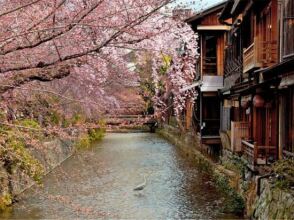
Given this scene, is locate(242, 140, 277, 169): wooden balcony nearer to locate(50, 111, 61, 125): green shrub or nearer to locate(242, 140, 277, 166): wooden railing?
locate(242, 140, 277, 166): wooden railing

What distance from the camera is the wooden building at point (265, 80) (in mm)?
10242

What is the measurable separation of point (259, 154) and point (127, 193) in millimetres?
4692

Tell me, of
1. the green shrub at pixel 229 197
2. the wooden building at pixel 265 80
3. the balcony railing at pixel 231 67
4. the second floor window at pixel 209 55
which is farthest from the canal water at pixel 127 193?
the second floor window at pixel 209 55

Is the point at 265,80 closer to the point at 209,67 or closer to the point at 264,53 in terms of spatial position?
the point at 264,53

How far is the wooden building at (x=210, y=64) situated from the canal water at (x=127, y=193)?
68.9 inches

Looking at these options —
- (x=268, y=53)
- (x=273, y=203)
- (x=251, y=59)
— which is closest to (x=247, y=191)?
(x=273, y=203)

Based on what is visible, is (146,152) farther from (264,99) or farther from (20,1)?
(20,1)

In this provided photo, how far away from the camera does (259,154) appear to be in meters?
12.4

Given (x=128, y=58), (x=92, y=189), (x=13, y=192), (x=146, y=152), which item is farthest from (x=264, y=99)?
(x=146, y=152)

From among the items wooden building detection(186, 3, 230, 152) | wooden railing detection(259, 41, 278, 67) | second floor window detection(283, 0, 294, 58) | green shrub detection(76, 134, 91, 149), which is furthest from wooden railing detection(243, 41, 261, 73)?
wooden building detection(186, 3, 230, 152)

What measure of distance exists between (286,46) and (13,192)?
29.3ft

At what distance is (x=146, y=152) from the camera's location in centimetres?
2748

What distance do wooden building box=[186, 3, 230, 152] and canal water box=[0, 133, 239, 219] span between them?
1.75m

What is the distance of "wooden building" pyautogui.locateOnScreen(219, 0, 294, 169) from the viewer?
10.2 meters
